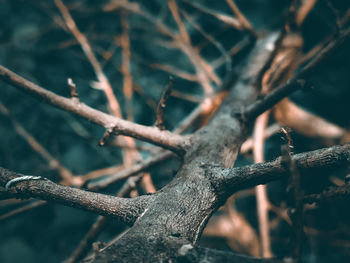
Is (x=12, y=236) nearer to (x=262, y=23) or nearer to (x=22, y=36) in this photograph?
(x=22, y=36)

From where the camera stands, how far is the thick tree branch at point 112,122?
1111mm

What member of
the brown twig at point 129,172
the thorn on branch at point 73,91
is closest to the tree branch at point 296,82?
the brown twig at point 129,172

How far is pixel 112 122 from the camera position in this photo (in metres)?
1.13

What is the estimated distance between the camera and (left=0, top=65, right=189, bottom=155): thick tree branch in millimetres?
1111

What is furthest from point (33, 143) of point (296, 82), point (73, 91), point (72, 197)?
point (296, 82)

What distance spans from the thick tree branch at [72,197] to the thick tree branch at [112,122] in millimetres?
358

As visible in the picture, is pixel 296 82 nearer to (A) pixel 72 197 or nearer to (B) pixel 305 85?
(B) pixel 305 85

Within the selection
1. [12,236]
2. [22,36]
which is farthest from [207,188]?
[22,36]

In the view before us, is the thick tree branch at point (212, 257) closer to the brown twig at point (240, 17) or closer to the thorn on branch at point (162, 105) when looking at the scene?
the thorn on branch at point (162, 105)

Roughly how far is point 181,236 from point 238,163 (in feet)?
8.57

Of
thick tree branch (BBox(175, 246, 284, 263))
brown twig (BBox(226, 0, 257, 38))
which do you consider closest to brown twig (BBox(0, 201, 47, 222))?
thick tree branch (BBox(175, 246, 284, 263))

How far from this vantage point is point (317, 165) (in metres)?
0.79

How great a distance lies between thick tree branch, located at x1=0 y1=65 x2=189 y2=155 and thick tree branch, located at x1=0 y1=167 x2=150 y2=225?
1.17 feet

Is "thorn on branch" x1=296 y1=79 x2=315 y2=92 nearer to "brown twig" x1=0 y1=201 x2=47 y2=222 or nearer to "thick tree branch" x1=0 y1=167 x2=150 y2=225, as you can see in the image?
"thick tree branch" x1=0 y1=167 x2=150 y2=225
